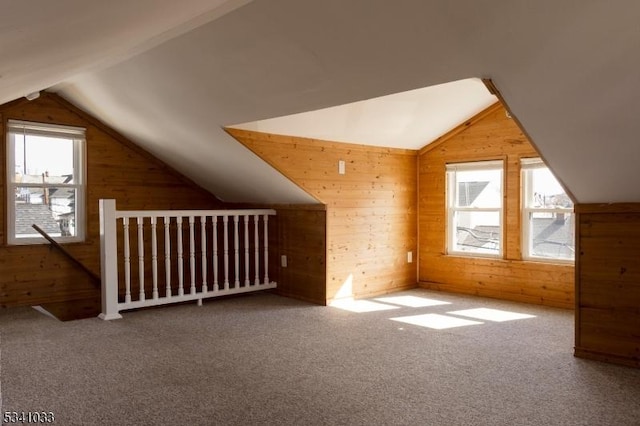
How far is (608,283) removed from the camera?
3.17 metres

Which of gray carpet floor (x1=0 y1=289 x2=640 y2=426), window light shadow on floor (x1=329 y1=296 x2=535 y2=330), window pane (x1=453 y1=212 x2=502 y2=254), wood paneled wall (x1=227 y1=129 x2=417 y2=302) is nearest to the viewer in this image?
gray carpet floor (x1=0 y1=289 x2=640 y2=426)

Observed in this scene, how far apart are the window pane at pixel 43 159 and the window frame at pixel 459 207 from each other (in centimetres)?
434

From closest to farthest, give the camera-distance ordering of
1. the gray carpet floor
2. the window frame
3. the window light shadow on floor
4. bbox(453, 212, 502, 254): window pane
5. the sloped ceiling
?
the sloped ceiling < the gray carpet floor < the window light shadow on floor < the window frame < bbox(453, 212, 502, 254): window pane

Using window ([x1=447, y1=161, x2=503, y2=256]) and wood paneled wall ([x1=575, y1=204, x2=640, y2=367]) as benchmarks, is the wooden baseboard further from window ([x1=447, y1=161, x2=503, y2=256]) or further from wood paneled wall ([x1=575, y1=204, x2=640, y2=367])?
window ([x1=447, y1=161, x2=503, y2=256])

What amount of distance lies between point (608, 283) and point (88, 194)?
5111 mm

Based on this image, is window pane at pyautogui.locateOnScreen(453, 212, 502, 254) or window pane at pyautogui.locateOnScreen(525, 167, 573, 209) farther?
window pane at pyautogui.locateOnScreen(453, 212, 502, 254)

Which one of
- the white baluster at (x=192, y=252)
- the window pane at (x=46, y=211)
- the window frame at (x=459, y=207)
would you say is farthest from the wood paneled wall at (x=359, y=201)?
the window pane at (x=46, y=211)

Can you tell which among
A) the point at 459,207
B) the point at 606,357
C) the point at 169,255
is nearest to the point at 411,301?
the point at 459,207

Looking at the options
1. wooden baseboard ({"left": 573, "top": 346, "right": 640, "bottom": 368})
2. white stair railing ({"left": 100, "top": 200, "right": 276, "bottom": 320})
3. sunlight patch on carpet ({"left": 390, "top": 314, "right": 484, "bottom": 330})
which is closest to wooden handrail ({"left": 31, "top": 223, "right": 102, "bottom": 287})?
white stair railing ({"left": 100, "top": 200, "right": 276, "bottom": 320})

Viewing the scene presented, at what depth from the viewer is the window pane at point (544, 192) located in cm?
494

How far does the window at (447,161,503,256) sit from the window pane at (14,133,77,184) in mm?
4382

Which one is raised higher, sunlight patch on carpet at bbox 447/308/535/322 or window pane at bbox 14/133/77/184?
window pane at bbox 14/133/77/184

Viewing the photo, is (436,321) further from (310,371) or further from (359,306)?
(310,371)

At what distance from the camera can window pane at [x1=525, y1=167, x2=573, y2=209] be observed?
4941mm
